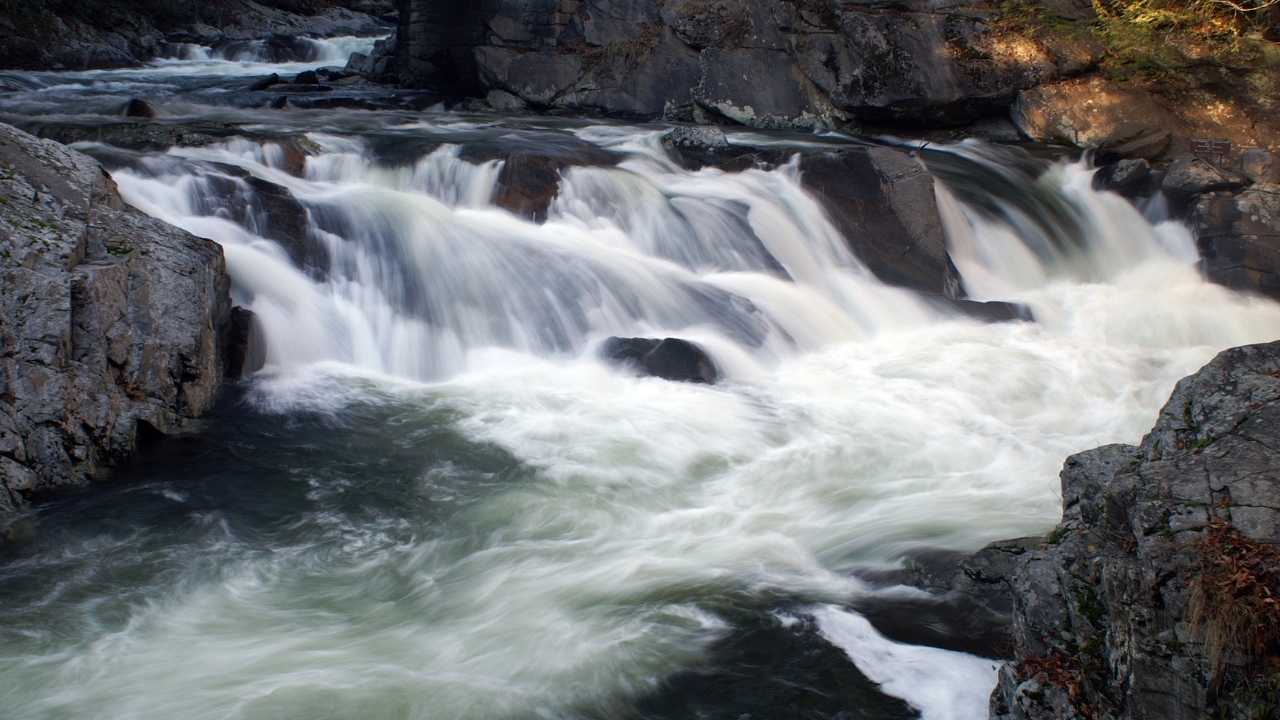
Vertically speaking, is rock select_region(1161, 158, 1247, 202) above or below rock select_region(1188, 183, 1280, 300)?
above

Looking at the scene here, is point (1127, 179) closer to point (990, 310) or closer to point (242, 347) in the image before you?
point (990, 310)

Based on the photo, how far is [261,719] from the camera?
15.0ft

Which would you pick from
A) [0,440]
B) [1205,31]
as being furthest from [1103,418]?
[1205,31]

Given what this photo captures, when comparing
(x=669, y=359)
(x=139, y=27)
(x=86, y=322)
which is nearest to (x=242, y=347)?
(x=86, y=322)

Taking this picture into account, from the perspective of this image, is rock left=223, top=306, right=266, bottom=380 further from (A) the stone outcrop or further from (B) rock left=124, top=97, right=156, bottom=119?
(A) the stone outcrop

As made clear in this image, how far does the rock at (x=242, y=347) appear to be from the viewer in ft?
27.5

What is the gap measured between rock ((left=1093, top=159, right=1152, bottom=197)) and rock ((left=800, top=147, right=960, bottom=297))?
10.0 feet

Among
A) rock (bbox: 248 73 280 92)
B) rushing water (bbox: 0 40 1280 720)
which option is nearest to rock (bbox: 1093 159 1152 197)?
rushing water (bbox: 0 40 1280 720)

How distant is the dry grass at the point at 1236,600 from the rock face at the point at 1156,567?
0.02 meters

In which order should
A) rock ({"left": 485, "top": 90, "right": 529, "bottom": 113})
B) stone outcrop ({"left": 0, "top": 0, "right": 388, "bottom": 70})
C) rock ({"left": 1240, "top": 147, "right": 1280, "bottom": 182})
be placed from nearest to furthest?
rock ({"left": 1240, "top": 147, "right": 1280, "bottom": 182})
rock ({"left": 485, "top": 90, "right": 529, "bottom": 113})
stone outcrop ({"left": 0, "top": 0, "right": 388, "bottom": 70})

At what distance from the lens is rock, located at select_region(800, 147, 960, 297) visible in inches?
455

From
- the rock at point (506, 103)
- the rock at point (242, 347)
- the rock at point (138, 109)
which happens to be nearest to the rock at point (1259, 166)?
the rock at point (506, 103)

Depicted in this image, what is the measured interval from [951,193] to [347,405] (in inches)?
307

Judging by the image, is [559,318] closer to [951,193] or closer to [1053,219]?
[951,193]
